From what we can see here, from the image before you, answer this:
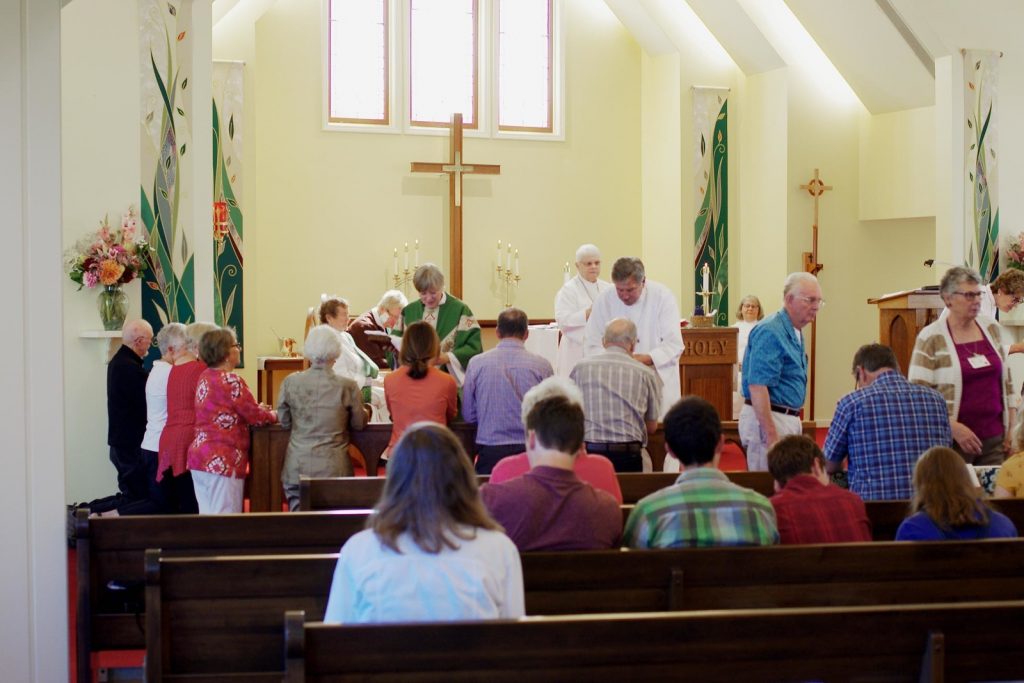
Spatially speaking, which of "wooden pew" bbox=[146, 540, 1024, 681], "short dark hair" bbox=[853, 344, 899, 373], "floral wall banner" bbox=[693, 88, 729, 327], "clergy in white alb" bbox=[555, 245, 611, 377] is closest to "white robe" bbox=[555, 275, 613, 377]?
"clergy in white alb" bbox=[555, 245, 611, 377]

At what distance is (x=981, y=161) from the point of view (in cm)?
1021

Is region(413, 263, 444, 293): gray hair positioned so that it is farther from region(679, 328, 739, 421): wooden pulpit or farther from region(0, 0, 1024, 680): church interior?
region(0, 0, 1024, 680): church interior

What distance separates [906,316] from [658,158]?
4.07 meters

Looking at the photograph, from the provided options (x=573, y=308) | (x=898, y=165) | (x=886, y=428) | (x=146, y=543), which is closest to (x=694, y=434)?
(x=886, y=428)

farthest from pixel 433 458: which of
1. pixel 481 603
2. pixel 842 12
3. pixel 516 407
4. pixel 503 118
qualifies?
pixel 503 118

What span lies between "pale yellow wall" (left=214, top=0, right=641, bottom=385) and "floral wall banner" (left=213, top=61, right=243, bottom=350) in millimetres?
195

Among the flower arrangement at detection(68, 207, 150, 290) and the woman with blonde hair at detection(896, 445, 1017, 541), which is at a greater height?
the flower arrangement at detection(68, 207, 150, 290)

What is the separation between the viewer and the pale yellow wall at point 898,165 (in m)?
11.5

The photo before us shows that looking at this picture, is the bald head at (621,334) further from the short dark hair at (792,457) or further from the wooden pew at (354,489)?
the short dark hair at (792,457)

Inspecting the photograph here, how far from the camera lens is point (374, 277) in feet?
40.1

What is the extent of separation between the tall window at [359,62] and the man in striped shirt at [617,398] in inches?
292

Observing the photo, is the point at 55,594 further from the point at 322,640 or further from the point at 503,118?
the point at 503,118

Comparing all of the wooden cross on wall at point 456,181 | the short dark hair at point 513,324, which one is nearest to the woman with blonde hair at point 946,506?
the short dark hair at point 513,324

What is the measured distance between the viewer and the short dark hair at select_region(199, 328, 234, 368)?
5.74 m
